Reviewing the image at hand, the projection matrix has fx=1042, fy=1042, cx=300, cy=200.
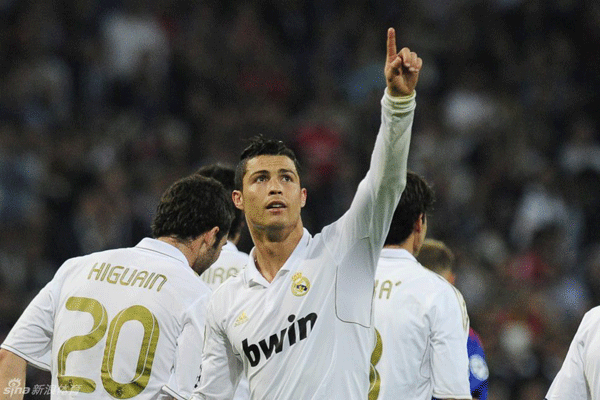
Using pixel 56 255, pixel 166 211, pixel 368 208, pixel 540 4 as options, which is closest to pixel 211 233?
pixel 166 211

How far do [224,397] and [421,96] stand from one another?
9.12m

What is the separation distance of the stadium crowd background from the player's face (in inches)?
216

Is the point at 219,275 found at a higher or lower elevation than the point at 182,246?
lower

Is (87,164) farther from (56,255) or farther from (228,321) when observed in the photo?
(228,321)

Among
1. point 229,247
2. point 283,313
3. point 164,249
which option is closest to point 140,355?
point 164,249

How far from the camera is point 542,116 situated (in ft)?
43.0

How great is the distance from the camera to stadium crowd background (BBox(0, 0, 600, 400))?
1081 cm

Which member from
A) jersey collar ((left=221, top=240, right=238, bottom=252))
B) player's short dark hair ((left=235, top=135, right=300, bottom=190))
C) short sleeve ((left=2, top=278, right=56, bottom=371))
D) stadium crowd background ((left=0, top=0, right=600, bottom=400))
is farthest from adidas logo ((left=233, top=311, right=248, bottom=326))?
stadium crowd background ((left=0, top=0, right=600, bottom=400))

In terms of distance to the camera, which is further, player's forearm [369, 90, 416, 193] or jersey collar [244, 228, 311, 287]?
jersey collar [244, 228, 311, 287]

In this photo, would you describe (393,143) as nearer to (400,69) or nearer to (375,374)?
(400,69)

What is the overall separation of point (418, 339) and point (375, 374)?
0.25m

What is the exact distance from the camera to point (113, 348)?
15.2 ft

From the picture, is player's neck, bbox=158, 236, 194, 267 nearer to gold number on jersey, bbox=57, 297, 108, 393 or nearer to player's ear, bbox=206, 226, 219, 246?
player's ear, bbox=206, 226, 219, 246

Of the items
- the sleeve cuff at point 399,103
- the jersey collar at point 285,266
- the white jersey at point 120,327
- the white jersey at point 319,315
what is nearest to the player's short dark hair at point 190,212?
the white jersey at point 120,327
